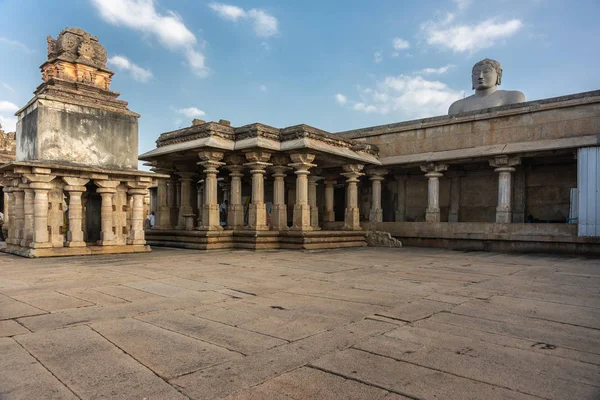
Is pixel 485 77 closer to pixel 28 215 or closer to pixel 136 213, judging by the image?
pixel 136 213

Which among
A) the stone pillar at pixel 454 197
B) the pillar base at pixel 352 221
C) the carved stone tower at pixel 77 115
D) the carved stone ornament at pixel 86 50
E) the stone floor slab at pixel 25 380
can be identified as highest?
the carved stone ornament at pixel 86 50

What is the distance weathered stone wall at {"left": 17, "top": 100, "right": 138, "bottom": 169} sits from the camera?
9.37 meters

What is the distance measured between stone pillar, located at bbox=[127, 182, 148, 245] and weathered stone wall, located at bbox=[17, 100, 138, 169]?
0.65 metres

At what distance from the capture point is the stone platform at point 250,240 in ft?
39.4

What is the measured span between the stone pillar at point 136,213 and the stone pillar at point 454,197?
11341 millimetres

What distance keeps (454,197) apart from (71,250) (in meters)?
13.2

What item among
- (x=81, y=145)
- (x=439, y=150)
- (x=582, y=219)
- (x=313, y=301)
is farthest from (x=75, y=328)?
(x=439, y=150)

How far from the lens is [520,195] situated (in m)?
14.7

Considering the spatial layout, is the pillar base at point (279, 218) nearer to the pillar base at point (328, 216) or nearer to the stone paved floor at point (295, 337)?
the pillar base at point (328, 216)

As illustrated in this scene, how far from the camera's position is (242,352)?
3.02m

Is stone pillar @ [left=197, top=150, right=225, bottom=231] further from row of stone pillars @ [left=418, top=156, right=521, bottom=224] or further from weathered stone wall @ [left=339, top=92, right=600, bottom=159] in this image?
row of stone pillars @ [left=418, top=156, right=521, bottom=224]

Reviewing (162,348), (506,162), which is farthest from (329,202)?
(162,348)

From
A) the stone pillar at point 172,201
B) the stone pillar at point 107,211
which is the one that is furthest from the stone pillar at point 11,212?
the stone pillar at point 172,201

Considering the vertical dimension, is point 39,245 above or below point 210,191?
below
